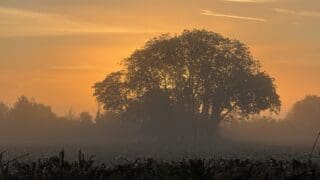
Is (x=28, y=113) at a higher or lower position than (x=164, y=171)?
higher

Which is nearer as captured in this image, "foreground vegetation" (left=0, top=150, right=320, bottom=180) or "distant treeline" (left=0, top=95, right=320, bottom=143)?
"foreground vegetation" (left=0, top=150, right=320, bottom=180)

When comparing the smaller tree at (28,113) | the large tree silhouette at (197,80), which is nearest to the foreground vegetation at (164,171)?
the large tree silhouette at (197,80)

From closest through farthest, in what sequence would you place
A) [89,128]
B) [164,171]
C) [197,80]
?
[164,171], [197,80], [89,128]

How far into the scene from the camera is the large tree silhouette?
101m

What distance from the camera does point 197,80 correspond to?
336 ft

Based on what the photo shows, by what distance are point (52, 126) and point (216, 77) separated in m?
61.4

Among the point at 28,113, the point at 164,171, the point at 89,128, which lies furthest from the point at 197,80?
the point at 164,171

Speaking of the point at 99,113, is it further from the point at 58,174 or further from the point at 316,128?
the point at 58,174

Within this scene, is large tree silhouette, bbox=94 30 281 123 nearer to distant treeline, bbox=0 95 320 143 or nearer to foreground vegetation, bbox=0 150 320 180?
distant treeline, bbox=0 95 320 143

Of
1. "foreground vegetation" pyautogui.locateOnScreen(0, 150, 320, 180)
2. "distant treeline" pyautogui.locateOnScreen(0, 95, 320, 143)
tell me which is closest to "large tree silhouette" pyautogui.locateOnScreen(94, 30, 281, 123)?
"distant treeline" pyautogui.locateOnScreen(0, 95, 320, 143)

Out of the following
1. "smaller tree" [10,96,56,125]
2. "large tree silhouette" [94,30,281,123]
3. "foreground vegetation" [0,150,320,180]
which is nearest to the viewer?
"foreground vegetation" [0,150,320,180]

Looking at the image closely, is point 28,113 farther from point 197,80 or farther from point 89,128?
point 197,80

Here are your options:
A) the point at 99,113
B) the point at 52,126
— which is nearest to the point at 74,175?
the point at 99,113

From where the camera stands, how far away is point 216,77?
102 m
